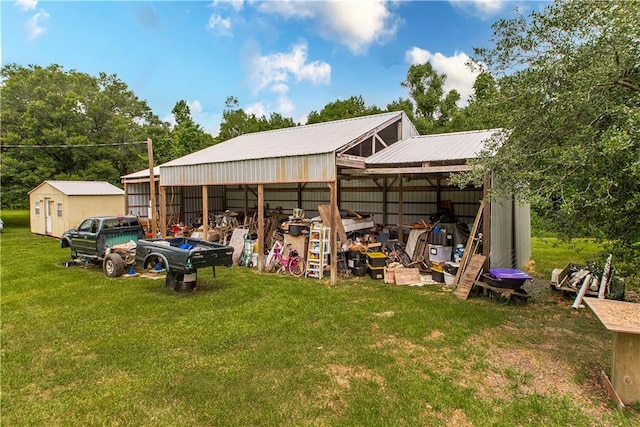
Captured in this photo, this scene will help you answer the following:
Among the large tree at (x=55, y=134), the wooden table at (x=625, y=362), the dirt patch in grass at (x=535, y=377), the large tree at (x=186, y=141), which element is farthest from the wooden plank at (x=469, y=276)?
the large tree at (x=186, y=141)

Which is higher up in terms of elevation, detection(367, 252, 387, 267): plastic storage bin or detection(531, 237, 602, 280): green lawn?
detection(367, 252, 387, 267): plastic storage bin

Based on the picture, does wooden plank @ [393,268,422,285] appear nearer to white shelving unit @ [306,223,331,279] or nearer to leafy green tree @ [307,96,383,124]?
white shelving unit @ [306,223,331,279]

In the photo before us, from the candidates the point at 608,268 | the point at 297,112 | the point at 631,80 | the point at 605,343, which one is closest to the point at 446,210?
the point at 608,268

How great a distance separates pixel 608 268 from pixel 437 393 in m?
5.27

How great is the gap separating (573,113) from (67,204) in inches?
773

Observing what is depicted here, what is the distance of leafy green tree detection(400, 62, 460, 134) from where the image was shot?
88.1 ft

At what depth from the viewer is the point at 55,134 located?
2109 centimetres

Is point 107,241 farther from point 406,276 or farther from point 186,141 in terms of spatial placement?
point 186,141

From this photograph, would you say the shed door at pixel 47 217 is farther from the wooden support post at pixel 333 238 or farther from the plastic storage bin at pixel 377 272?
the plastic storage bin at pixel 377 272

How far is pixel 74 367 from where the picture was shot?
4.50m

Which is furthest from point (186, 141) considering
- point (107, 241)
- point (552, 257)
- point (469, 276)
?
point (469, 276)

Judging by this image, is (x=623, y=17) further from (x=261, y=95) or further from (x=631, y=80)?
(x=261, y=95)

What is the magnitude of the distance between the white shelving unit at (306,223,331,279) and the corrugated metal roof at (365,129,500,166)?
263cm

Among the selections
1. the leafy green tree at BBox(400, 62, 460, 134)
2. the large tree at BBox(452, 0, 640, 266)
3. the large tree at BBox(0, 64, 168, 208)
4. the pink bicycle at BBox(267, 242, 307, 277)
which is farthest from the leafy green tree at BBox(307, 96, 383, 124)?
the large tree at BBox(452, 0, 640, 266)
